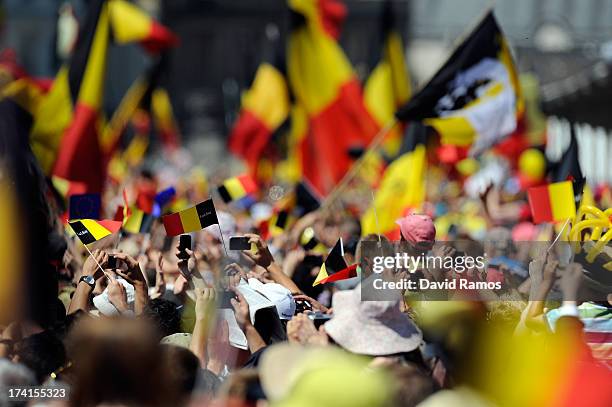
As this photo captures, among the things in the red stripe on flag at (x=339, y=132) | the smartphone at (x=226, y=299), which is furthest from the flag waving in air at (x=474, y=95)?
the smartphone at (x=226, y=299)

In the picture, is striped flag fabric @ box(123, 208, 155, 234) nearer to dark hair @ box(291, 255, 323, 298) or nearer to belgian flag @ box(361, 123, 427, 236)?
dark hair @ box(291, 255, 323, 298)

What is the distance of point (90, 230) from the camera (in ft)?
22.5

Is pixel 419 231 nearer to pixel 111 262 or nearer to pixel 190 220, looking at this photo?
pixel 190 220

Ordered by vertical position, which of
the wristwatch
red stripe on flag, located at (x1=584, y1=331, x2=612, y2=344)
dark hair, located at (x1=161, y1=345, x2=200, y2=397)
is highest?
the wristwatch

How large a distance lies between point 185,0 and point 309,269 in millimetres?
80252

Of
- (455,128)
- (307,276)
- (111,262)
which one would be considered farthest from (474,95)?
(111,262)

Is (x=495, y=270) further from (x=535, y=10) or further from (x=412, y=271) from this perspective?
(x=535, y=10)

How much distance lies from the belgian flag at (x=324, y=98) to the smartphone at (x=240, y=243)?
288 inches

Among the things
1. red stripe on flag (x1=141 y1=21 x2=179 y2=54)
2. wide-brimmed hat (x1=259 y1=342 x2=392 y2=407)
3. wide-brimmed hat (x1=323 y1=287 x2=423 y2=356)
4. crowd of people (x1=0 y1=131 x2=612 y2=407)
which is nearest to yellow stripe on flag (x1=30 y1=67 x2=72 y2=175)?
red stripe on flag (x1=141 y1=21 x2=179 y2=54)

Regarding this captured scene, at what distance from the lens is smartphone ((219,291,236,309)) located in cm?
604

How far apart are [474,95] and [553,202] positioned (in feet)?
10.1

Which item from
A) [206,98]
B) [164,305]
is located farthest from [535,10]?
[164,305]

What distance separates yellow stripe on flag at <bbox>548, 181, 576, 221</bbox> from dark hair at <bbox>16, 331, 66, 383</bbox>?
10.8 feet

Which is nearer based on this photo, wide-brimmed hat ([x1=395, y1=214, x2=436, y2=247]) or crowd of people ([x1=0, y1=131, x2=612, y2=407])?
crowd of people ([x1=0, y1=131, x2=612, y2=407])
